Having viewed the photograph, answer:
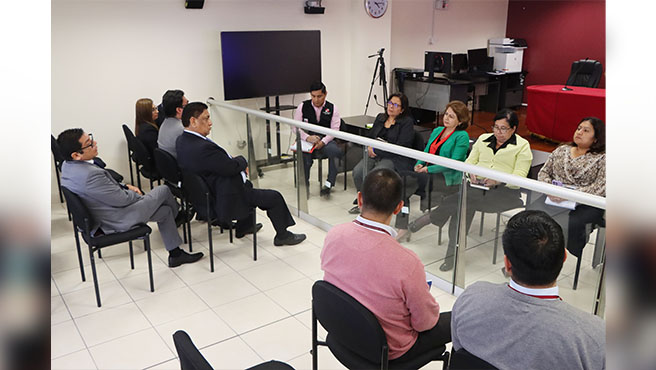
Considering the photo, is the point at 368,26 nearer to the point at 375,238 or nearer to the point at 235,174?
the point at 235,174

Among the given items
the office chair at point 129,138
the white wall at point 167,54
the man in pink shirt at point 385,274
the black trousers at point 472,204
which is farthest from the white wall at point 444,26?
the man in pink shirt at point 385,274

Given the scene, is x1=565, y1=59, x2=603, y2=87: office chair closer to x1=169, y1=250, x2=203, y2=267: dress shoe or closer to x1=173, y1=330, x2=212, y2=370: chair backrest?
x1=169, y1=250, x2=203, y2=267: dress shoe

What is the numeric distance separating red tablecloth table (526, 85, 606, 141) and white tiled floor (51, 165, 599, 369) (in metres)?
4.50

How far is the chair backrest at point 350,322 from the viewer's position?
1904mm

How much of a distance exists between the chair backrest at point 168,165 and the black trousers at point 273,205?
668 mm

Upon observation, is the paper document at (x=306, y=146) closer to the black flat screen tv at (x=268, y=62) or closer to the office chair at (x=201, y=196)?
the office chair at (x=201, y=196)

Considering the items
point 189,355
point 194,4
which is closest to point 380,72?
point 194,4

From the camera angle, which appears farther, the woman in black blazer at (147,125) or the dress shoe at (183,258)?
the woman in black blazer at (147,125)

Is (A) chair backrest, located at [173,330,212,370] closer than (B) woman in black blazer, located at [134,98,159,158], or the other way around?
(A) chair backrest, located at [173,330,212,370]

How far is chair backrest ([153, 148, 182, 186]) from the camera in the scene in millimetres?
4156

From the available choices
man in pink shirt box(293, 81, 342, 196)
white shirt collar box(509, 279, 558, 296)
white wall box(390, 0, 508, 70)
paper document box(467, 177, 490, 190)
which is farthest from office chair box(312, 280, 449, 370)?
white wall box(390, 0, 508, 70)

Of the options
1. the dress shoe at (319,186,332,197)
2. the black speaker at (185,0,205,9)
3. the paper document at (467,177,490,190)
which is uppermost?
the black speaker at (185,0,205,9)

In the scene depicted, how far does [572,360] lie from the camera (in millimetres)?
1448

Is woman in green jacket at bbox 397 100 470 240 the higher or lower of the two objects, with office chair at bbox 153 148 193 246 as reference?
higher
